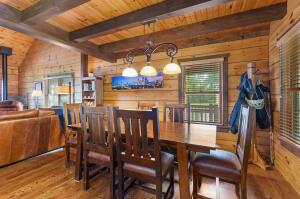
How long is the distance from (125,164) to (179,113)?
1.35 metres

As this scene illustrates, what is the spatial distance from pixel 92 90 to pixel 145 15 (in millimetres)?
2830

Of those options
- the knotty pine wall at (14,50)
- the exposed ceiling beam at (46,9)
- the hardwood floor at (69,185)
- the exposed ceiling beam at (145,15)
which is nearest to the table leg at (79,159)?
the hardwood floor at (69,185)

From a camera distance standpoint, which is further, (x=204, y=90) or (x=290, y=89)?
(x=204, y=90)

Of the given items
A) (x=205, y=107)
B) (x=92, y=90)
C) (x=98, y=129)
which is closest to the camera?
(x=98, y=129)

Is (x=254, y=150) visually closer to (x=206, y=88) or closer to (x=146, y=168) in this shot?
(x=206, y=88)

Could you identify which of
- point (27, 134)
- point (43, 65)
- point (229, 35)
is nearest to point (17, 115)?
point (27, 134)

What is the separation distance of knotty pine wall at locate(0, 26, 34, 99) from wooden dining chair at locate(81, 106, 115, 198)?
570 cm

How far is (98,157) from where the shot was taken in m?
1.98

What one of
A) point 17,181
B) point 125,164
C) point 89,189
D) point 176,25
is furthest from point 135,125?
point 176,25

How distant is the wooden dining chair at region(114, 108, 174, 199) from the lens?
1.50m

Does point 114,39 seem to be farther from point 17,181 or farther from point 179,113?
point 17,181

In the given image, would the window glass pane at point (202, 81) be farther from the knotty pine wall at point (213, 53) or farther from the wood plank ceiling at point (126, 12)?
the wood plank ceiling at point (126, 12)

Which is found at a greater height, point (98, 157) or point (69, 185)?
point (98, 157)

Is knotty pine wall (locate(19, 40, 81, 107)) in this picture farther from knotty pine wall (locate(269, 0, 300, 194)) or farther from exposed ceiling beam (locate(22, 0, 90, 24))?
knotty pine wall (locate(269, 0, 300, 194))
